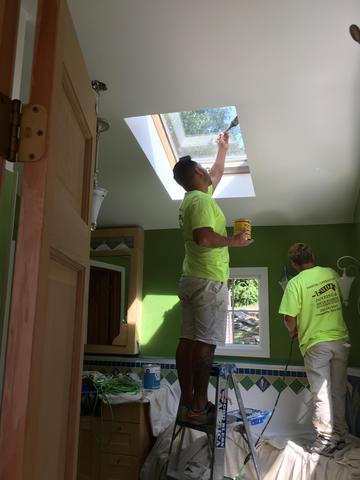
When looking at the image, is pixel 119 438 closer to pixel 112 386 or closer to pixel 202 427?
pixel 112 386

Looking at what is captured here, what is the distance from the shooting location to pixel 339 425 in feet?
8.29

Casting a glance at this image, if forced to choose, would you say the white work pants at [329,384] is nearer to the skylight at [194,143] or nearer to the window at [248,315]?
the window at [248,315]

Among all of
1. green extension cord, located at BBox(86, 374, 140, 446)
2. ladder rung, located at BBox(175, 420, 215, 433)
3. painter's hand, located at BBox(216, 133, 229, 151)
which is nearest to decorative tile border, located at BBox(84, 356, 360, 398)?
green extension cord, located at BBox(86, 374, 140, 446)

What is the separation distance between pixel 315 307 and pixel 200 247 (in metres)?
1.10

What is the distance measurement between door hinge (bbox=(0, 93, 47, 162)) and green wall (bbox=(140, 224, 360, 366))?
9.55 ft

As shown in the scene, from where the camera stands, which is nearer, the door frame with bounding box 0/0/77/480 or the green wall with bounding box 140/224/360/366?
the door frame with bounding box 0/0/77/480

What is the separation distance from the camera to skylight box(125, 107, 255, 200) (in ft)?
8.42

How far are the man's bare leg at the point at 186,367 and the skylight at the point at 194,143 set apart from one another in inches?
46.9

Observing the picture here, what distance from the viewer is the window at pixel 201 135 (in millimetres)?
2658

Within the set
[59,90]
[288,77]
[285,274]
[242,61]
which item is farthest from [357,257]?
[59,90]

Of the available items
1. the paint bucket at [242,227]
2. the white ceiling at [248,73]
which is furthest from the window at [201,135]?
the paint bucket at [242,227]

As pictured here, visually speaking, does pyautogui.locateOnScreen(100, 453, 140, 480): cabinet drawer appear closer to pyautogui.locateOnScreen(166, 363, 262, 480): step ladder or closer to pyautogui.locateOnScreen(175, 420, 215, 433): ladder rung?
pyautogui.locateOnScreen(166, 363, 262, 480): step ladder

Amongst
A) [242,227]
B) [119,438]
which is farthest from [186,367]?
[119,438]

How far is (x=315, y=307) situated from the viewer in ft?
8.94
